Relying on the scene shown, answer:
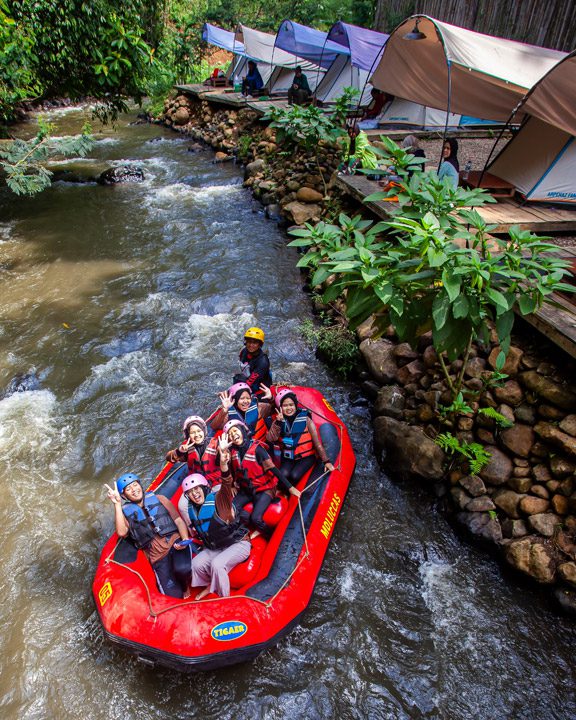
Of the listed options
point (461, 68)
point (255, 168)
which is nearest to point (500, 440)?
point (461, 68)

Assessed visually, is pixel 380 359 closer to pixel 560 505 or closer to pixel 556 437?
pixel 556 437

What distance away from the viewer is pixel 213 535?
12.9 feet

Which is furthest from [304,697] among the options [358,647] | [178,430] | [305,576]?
[178,430]

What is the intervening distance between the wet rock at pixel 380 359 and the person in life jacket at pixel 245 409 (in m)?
1.39

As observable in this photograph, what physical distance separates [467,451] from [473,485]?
0.32m

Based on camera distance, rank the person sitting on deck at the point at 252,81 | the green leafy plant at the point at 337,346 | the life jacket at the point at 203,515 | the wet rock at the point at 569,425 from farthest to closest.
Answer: the person sitting on deck at the point at 252,81 < the green leafy plant at the point at 337,346 < the wet rock at the point at 569,425 < the life jacket at the point at 203,515

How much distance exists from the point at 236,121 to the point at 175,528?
14.4 metres

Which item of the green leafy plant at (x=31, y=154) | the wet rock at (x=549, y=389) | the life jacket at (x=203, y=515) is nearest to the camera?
the life jacket at (x=203, y=515)

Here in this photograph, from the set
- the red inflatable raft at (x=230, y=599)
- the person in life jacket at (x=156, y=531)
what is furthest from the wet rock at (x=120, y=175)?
the person in life jacket at (x=156, y=531)

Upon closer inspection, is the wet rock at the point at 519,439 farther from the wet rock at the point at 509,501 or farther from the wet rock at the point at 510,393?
the wet rock at the point at 509,501

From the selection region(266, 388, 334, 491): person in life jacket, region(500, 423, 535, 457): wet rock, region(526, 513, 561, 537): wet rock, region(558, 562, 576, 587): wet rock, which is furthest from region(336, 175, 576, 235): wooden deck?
region(558, 562, 576, 587): wet rock

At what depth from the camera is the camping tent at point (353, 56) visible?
11.8 m

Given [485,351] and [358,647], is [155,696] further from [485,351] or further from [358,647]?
[485,351]

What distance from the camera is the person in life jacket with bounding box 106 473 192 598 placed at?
3885 mm
